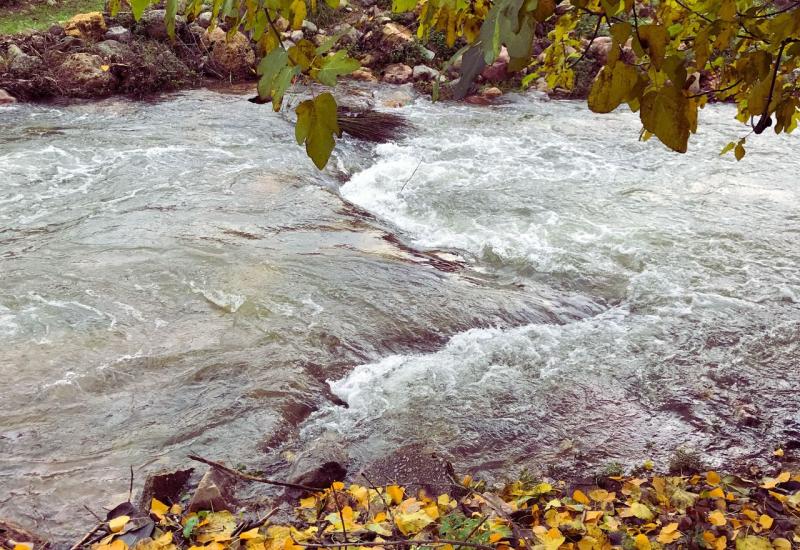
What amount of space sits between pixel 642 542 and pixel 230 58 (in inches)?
443

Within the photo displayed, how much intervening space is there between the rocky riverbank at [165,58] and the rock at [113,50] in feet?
0.05

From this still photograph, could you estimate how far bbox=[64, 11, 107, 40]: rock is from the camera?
11.0 m

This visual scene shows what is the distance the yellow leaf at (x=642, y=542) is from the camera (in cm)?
214

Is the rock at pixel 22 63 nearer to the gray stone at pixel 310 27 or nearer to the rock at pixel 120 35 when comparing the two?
the rock at pixel 120 35

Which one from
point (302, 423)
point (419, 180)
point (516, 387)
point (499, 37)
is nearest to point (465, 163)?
point (419, 180)

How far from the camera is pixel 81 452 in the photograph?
131 inches

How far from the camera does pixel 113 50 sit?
1070cm

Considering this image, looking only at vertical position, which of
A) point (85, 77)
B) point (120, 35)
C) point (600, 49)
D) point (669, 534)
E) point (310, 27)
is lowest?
point (669, 534)

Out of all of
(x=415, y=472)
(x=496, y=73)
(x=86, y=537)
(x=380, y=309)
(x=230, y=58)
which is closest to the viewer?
(x=86, y=537)

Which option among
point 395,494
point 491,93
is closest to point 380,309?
point 395,494

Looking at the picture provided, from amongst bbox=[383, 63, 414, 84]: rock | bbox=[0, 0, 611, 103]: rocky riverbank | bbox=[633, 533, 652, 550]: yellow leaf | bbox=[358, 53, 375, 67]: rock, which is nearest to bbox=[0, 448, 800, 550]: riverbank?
bbox=[633, 533, 652, 550]: yellow leaf

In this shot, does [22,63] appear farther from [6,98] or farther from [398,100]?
[398,100]

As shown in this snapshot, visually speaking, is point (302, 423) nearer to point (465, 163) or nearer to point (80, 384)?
point (80, 384)

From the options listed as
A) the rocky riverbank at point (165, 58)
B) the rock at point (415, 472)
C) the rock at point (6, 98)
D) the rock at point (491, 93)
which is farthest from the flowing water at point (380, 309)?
the rock at point (491, 93)
